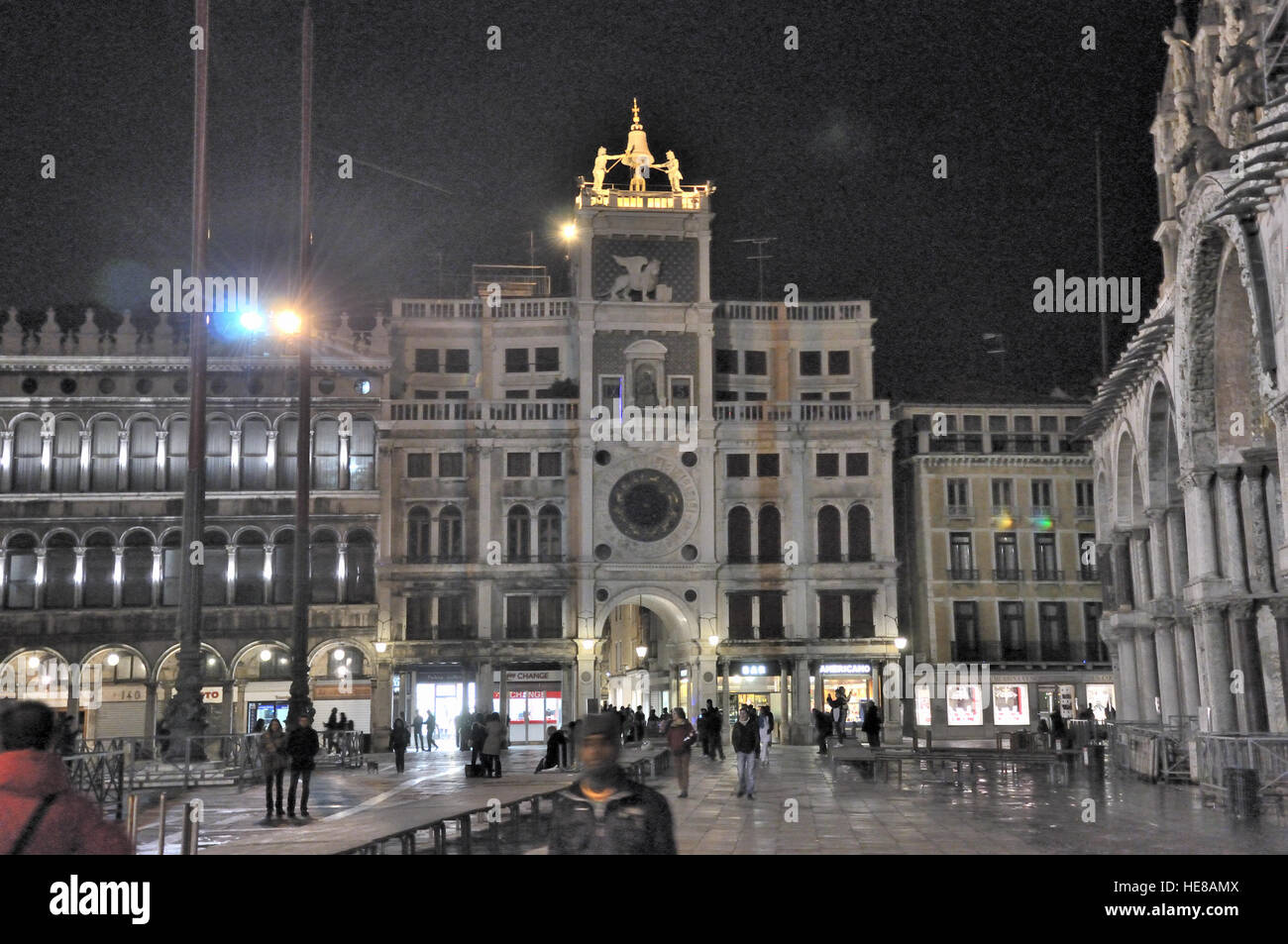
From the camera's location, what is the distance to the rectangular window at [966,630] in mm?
59594

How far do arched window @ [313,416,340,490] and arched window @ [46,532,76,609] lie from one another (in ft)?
29.8

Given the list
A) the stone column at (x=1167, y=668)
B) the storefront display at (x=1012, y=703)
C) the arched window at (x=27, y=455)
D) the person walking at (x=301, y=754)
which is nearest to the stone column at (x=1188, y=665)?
the stone column at (x=1167, y=668)

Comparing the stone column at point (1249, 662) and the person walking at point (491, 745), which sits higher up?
the stone column at point (1249, 662)

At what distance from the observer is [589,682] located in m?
55.3

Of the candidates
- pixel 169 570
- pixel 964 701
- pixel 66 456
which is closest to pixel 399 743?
pixel 169 570

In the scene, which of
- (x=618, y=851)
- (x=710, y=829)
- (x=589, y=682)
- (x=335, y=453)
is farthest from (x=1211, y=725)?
(x=335, y=453)

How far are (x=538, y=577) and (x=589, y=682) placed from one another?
176 inches

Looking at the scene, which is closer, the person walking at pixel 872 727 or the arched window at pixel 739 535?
the person walking at pixel 872 727

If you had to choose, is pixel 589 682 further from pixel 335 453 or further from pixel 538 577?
pixel 335 453

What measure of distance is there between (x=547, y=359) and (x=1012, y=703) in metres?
23.5

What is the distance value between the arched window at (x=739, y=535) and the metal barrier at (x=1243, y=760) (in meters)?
32.4

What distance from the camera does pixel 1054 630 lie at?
59.8 metres

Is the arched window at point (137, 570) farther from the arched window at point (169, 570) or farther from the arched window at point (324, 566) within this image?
the arched window at point (324, 566)

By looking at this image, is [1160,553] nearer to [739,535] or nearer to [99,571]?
[739,535]
